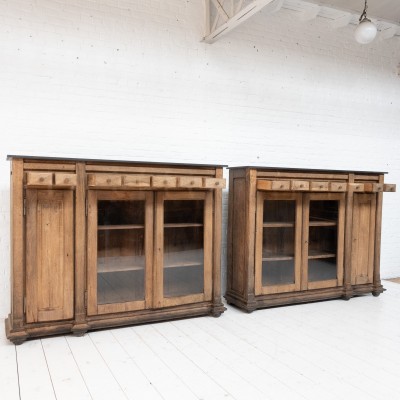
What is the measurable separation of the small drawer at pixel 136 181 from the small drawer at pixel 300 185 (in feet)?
4.81

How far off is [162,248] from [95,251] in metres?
0.59

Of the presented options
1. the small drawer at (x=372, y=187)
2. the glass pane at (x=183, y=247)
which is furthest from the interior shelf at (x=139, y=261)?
the small drawer at (x=372, y=187)

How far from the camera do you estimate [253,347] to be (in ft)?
10.8

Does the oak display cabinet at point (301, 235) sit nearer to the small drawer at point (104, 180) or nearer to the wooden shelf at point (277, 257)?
the wooden shelf at point (277, 257)

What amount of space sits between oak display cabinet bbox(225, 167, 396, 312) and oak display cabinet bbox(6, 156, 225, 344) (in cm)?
38

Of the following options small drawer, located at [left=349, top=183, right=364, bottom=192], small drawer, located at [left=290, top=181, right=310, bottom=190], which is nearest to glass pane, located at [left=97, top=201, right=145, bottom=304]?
small drawer, located at [left=290, top=181, right=310, bottom=190]

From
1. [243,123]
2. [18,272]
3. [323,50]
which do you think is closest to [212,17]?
[243,123]

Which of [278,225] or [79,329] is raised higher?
[278,225]

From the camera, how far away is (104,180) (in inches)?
136

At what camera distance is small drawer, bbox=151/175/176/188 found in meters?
3.63

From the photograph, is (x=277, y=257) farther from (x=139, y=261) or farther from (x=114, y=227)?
(x=114, y=227)

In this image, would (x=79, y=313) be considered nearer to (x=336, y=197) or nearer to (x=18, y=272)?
(x=18, y=272)

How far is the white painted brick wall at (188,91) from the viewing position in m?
3.94

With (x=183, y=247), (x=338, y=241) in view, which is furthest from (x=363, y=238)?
(x=183, y=247)
